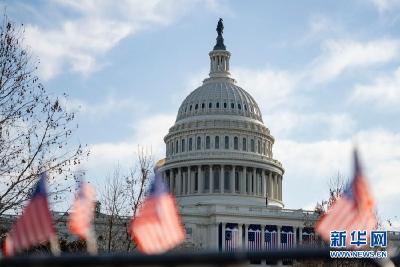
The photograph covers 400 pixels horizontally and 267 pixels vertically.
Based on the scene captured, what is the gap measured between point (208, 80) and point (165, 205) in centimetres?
13643

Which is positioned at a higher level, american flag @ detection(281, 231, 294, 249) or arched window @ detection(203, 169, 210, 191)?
arched window @ detection(203, 169, 210, 191)

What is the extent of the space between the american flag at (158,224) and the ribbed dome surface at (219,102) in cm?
12767

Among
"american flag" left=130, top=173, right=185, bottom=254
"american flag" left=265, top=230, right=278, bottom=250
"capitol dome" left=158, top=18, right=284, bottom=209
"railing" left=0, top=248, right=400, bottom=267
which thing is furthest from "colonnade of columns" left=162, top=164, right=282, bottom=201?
"railing" left=0, top=248, right=400, bottom=267

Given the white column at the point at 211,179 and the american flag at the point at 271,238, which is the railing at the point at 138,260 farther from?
the white column at the point at 211,179

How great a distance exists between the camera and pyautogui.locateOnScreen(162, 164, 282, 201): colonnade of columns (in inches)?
5384

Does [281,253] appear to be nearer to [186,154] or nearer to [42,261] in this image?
[42,261]

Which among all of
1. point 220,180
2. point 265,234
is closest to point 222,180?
point 220,180

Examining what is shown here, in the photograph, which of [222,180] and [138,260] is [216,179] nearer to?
[222,180]

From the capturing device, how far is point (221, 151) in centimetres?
13900

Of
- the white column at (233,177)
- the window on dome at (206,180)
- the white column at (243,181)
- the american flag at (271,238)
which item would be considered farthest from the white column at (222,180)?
the american flag at (271,238)

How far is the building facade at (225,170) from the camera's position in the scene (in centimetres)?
12556

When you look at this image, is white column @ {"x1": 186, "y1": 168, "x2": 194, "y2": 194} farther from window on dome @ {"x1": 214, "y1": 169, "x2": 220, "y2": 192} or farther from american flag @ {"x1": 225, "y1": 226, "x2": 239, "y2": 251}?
american flag @ {"x1": 225, "y1": 226, "x2": 239, "y2": 251}

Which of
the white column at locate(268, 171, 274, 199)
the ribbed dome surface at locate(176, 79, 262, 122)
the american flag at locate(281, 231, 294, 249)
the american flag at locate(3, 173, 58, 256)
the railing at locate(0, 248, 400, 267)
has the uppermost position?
the ribbed dome surface at locate(176, 79, 262, 122)

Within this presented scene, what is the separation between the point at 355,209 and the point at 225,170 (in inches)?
4769
